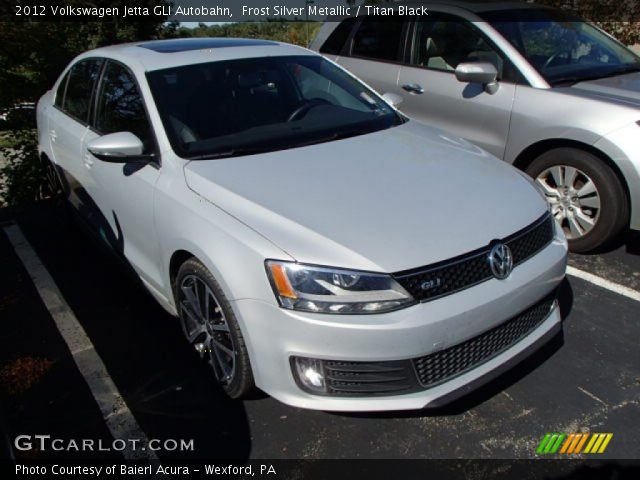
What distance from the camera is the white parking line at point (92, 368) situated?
2445mm

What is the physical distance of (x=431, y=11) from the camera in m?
4.87

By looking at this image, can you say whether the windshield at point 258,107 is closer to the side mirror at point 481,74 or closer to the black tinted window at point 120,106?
the black tinted window at point 120,106

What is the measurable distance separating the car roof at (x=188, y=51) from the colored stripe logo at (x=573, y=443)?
279cm

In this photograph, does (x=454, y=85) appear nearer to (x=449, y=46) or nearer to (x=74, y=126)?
(x=449, y=46)

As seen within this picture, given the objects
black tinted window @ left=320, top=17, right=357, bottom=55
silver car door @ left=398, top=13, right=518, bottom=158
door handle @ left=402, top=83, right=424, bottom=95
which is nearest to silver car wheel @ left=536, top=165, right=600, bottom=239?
silver car door @ left=398, top=13, right=518, bottom=158

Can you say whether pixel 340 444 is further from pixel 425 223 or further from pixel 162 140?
pixel 162 140

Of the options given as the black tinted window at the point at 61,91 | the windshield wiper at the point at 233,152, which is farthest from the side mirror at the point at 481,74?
the black tinted window at the point at 61,91

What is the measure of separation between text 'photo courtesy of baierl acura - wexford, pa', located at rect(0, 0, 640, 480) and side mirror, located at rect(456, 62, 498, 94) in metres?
0.02

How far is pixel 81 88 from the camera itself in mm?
3967

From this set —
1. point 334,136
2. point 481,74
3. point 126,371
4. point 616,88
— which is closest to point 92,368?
point 126,371

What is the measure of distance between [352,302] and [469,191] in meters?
0.90

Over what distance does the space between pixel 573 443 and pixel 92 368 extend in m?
2.43

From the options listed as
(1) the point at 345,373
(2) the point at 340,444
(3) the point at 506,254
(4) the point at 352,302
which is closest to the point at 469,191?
(3) the point at 506,254

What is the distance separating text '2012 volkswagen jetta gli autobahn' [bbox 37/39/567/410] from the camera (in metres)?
2.06
